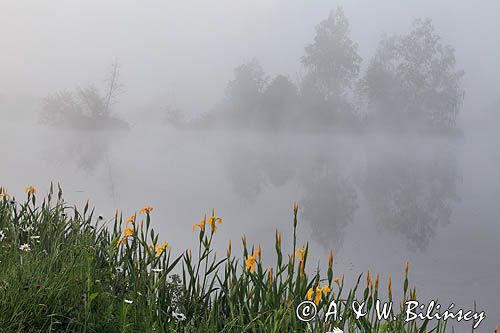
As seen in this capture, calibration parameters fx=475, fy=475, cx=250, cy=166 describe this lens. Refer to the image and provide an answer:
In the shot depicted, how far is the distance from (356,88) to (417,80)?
299 inches

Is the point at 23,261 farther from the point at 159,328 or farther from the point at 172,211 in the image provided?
the point at 172,211

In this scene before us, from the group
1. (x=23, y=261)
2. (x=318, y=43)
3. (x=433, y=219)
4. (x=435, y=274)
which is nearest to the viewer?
(x=23, y=261)

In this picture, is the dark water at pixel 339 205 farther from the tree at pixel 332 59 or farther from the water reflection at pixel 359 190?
the tree at pixel 332 59

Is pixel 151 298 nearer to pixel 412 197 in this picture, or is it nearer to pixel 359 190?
pixel 412 197

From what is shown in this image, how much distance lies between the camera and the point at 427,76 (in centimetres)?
6028

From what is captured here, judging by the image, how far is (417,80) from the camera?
60.3 metres

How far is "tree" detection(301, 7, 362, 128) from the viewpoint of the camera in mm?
58219

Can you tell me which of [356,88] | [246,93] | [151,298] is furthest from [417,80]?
[151,298]

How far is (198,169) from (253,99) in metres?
36.7

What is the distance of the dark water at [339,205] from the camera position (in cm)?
1075

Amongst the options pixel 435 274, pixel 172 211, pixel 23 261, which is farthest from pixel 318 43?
pixel 23 261

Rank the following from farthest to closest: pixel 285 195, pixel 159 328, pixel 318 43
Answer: pixel 318 43 → pixel 285 195 → pixel 159 328

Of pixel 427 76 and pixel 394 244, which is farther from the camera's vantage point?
pixel 427 76

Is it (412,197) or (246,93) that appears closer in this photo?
(412,197)
